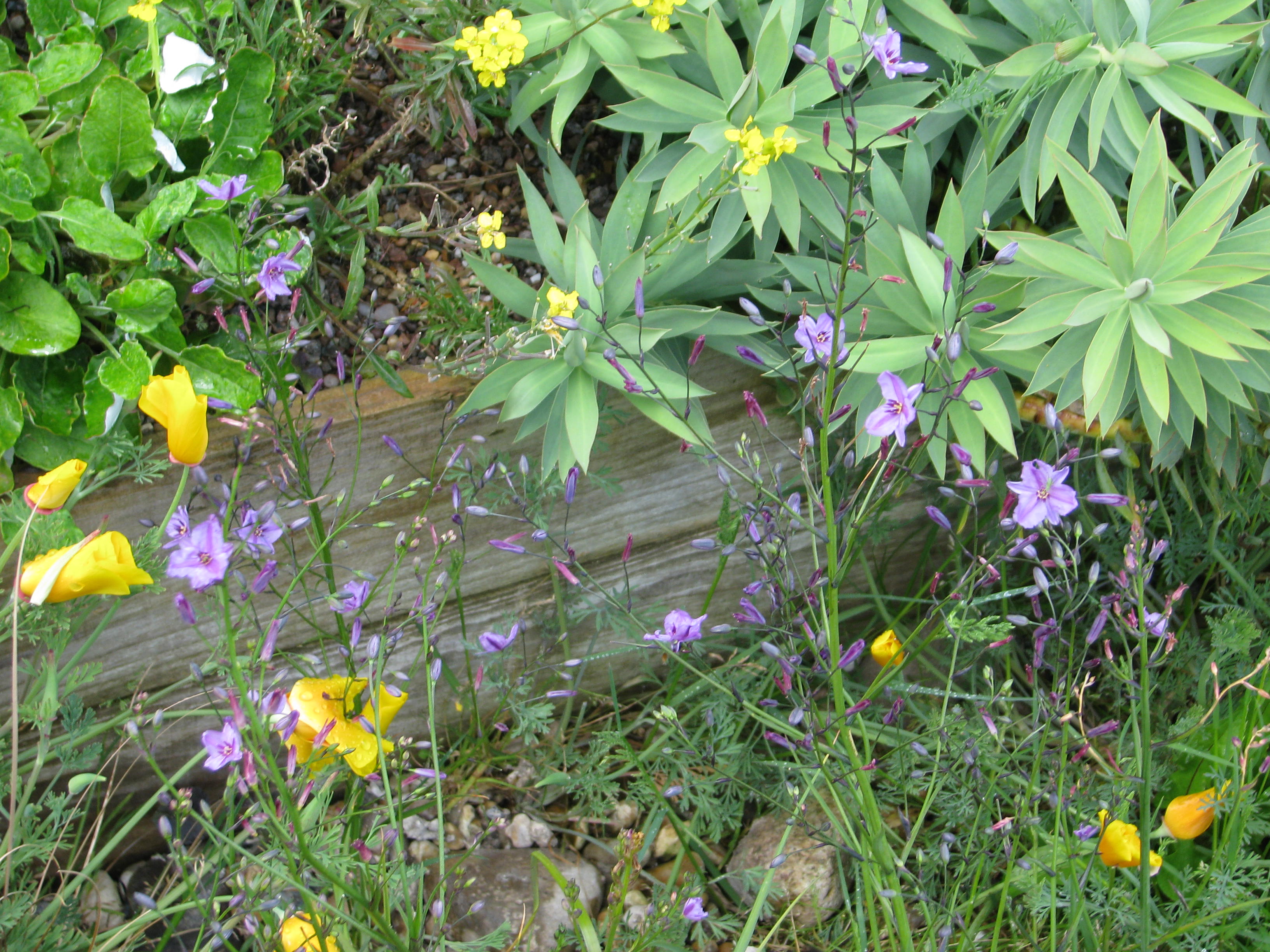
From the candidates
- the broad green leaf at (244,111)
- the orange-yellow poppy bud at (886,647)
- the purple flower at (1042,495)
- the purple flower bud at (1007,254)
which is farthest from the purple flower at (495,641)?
the broad green leaf at (244,111)

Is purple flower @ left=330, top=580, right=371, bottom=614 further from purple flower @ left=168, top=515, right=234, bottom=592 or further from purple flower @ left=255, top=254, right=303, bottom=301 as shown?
purple flower @ left=255, top=254, right=303, bottom=301

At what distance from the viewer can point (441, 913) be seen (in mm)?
1042

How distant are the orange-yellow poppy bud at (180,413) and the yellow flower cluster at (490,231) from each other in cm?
51

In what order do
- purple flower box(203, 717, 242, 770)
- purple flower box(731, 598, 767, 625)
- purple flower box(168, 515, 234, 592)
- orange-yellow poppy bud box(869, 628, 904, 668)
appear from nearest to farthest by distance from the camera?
purple flower box(168, 515, 234, 592) < purple flower box(203, 717, 242, 770) < purple flower box(731, 598, 767, 625) < orange-yellow poppy bud box(869, 628, 904, 668)

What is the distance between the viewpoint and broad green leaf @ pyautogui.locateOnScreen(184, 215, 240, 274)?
4.52 feet

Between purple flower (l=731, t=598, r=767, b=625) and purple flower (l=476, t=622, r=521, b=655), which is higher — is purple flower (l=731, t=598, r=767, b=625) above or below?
below

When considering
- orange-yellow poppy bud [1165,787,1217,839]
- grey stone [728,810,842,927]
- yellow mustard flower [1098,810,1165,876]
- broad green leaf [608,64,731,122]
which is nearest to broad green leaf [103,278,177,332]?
broad green leaf [608,64,731,122]

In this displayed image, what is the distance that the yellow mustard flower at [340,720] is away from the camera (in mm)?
1093

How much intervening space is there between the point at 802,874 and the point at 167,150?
1536 millimetres

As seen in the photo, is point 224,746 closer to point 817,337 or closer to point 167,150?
point 817,337

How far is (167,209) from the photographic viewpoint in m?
1.37

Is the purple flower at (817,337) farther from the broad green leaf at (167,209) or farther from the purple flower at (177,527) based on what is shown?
the broad green leaf at (167,209)

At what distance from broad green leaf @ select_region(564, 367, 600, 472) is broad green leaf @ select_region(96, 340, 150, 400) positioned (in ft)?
1.98

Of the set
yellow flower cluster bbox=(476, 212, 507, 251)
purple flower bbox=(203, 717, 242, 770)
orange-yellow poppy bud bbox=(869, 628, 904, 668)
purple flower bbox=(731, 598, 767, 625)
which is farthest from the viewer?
yellow flower cluster bbox=(476, 212, 507, 251)
